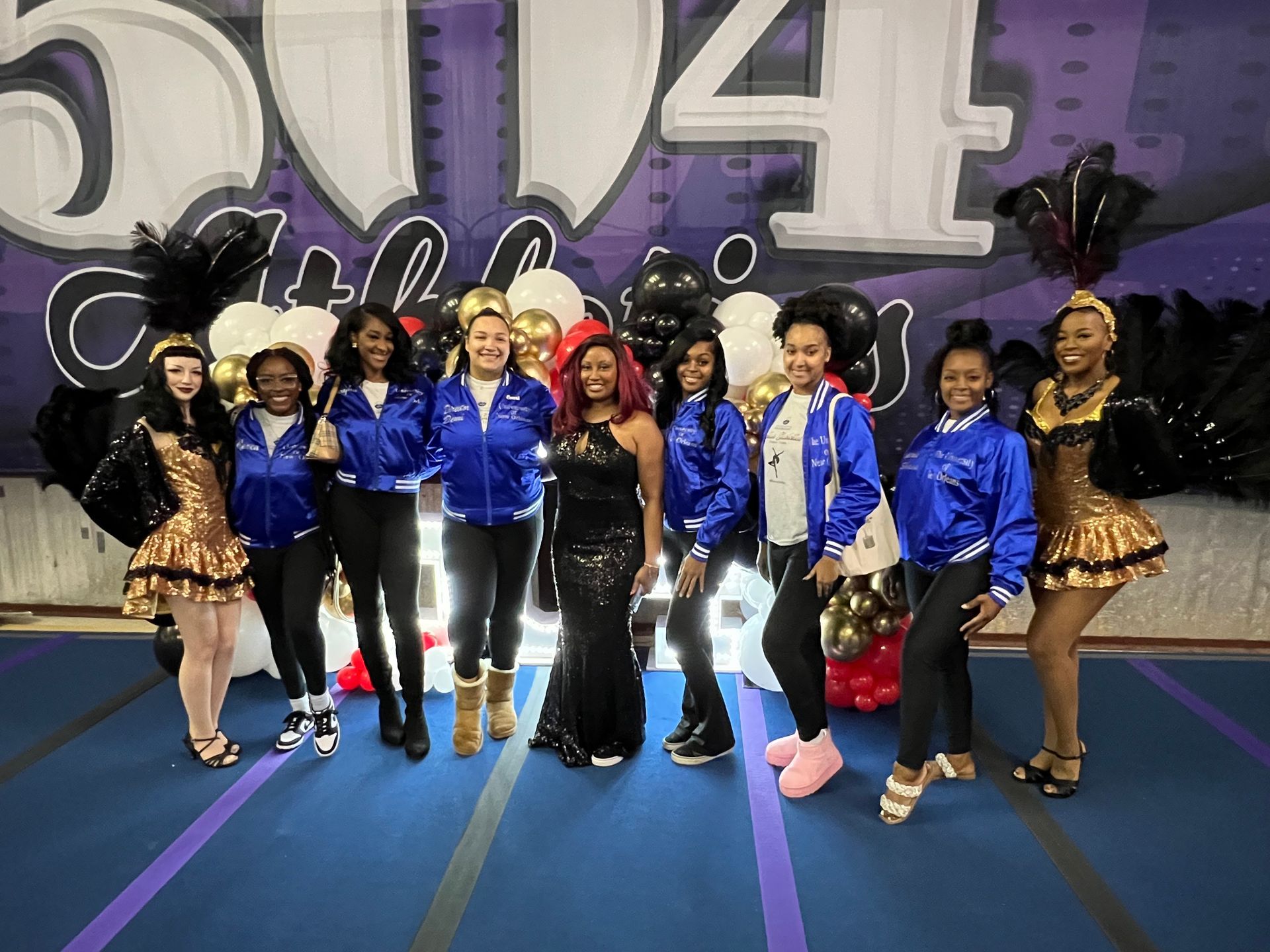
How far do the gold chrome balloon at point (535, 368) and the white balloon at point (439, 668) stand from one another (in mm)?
1412

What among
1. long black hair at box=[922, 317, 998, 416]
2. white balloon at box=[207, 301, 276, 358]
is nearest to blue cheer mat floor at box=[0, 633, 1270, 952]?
long black hair at box=[922, 317, 998, 416]

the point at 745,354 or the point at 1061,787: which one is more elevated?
the point at 745,354

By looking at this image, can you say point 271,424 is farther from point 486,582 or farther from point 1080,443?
point 1080,443

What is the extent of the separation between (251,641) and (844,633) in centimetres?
281

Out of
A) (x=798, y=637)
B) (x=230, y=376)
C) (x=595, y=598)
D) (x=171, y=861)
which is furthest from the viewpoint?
(x=230, y=376)

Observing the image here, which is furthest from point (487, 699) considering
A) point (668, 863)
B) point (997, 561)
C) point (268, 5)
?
point (268, 5)

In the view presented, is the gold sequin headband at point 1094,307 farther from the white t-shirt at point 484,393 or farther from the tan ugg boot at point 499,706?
the tan ugg boot at point 499,706

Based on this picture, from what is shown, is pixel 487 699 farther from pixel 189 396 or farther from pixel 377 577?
pixel 189 396

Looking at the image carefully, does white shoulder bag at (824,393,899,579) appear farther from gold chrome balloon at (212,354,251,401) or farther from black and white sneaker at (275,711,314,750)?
gold chrome balloon at (212,354,251,401)

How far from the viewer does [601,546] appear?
291 cm

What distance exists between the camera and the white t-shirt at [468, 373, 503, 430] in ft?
9.40

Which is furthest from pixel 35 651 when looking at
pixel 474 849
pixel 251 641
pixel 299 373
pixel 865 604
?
pixel 865 604

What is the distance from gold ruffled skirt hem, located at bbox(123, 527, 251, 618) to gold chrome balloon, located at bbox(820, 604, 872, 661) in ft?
8.14

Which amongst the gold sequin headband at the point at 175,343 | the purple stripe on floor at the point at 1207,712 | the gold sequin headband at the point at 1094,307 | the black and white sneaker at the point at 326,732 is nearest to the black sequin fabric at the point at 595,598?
the black and white sneaker at the point at 326,732
